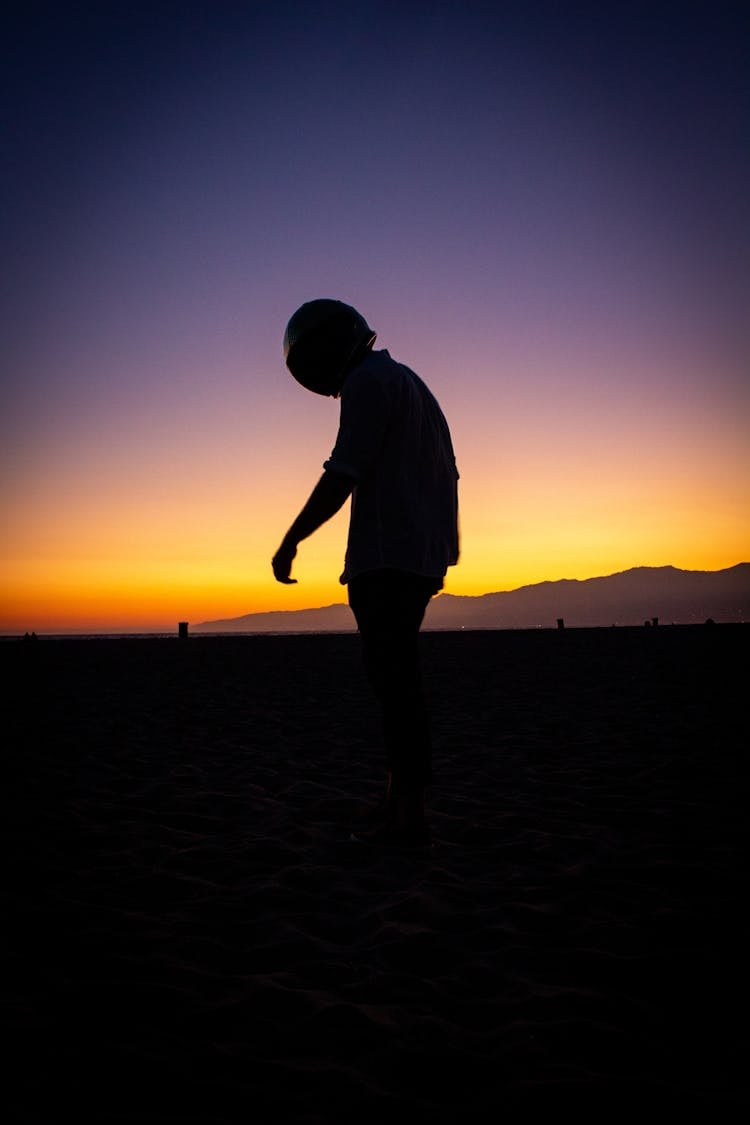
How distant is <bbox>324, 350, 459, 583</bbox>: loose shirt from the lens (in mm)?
2600

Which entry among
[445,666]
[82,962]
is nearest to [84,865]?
[82,962]

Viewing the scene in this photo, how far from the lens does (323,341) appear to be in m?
2.78

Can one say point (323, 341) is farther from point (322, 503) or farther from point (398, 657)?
point (398, 657)

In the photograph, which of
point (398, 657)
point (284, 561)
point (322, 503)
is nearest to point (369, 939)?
point (398, 657)

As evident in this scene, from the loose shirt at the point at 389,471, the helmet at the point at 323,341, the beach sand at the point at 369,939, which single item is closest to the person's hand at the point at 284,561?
the loose shirt at the point at 389,471

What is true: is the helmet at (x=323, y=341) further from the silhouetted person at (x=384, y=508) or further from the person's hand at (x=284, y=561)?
the person's hand at (x=284, y=561)

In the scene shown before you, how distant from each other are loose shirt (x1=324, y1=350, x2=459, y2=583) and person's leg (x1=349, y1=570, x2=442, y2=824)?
0.09m

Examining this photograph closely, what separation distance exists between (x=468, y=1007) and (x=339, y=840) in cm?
147

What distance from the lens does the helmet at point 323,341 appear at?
2771mm

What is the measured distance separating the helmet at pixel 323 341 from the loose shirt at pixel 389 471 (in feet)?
0.27

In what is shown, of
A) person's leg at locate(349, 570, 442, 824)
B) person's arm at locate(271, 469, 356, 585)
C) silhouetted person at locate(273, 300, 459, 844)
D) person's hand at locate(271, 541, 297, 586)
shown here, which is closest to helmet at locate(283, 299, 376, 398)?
silhouetted person at locate(273, 300, 459, 844)

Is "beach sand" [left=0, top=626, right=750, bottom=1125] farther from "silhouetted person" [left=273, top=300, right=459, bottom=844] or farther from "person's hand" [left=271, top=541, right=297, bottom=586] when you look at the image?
"person's hand" [left=271, top=541, right=297, bottom=586]

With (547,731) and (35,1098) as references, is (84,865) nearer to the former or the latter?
(35,1098)

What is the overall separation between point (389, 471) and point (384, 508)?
17 cm
